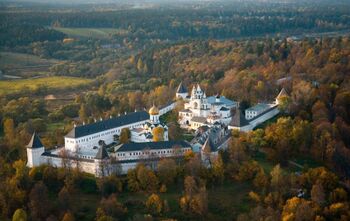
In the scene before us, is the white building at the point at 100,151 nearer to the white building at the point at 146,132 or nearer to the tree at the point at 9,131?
the white building at the point at 146,132

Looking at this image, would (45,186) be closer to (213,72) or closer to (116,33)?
(213,72)

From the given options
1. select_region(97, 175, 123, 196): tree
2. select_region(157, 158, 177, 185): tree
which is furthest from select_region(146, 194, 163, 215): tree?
select_region(97, 175, 123, 196): tree

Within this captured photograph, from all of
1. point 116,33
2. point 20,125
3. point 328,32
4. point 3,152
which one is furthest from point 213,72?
point 328,32

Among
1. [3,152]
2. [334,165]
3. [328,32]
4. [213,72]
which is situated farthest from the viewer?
[328,32]

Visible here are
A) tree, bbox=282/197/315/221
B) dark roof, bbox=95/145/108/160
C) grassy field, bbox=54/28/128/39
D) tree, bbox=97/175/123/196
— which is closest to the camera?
tree, bbox=282/197/315/221

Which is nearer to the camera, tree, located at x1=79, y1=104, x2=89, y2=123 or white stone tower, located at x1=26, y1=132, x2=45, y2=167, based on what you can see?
white stone tower, located at x1=26, y1=132, x2=45, y2=167

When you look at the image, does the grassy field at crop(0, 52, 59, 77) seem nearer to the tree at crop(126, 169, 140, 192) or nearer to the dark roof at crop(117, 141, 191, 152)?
the dark roof at crop(117, 141, 191, 152)
